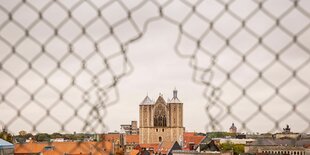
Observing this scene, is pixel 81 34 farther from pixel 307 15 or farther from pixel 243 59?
pixel 307 15

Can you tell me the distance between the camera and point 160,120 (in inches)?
1916

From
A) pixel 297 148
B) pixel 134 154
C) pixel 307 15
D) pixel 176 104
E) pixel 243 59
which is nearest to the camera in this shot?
pixel 307 15

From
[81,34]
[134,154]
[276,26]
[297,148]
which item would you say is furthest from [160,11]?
[134,154]

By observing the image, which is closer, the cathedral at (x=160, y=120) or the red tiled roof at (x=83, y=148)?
the red tiled roof at (x=83, y=148)

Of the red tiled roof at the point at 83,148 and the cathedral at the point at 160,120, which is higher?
the cathedral at the point at 160,120

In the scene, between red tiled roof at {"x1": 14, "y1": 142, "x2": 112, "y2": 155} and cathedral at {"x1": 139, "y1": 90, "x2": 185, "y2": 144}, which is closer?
red tiled roof at {"x1": 14, "y1": 142, "x2": 112, "y2": 155}

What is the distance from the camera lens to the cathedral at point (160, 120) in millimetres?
47719

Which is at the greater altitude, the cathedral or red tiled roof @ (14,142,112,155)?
the cathedral

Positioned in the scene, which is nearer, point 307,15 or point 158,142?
point 307,15

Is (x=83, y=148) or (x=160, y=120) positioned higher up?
(x=160, y=120)

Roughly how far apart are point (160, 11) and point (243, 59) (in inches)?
16.4

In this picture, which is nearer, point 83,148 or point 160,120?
point 83,148

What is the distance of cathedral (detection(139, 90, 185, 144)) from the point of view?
4772 cm

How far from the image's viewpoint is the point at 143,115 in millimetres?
48656
